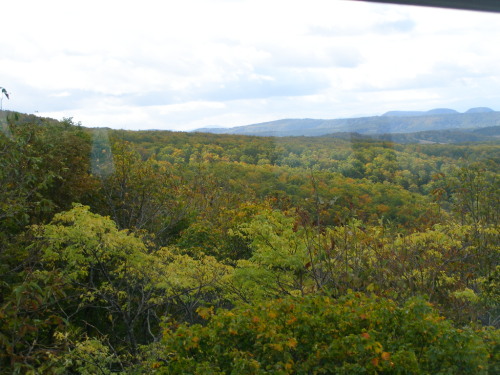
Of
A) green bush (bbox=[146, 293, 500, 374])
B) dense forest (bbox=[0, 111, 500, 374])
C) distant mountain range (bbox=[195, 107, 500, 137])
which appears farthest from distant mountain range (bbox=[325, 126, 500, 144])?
green bush (bbox=[146, 293, 500, 374])

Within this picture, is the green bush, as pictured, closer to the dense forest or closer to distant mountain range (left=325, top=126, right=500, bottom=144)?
the dense forest

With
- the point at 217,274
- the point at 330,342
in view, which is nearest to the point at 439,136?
the point at 217,274

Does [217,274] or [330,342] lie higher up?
[330,342]

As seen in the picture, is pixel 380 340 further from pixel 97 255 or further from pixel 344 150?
pixel 344 150

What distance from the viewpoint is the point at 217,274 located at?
791cm

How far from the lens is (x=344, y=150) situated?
88.3 ft

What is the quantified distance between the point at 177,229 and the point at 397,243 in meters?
6.88

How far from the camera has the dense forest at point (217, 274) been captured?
404cm

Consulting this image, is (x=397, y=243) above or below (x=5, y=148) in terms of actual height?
below

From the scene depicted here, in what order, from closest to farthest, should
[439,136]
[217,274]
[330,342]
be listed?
[330,342] → [217,274] → [439,136]

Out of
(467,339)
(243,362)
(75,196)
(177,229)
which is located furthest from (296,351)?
(177,229)

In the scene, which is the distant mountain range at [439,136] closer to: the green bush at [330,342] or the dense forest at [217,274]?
the dense forest at [217,274]

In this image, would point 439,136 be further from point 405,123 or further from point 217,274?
point 217,274

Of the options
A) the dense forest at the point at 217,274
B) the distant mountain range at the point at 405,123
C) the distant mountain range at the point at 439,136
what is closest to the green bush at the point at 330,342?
the dense forest at the point at 217,274
